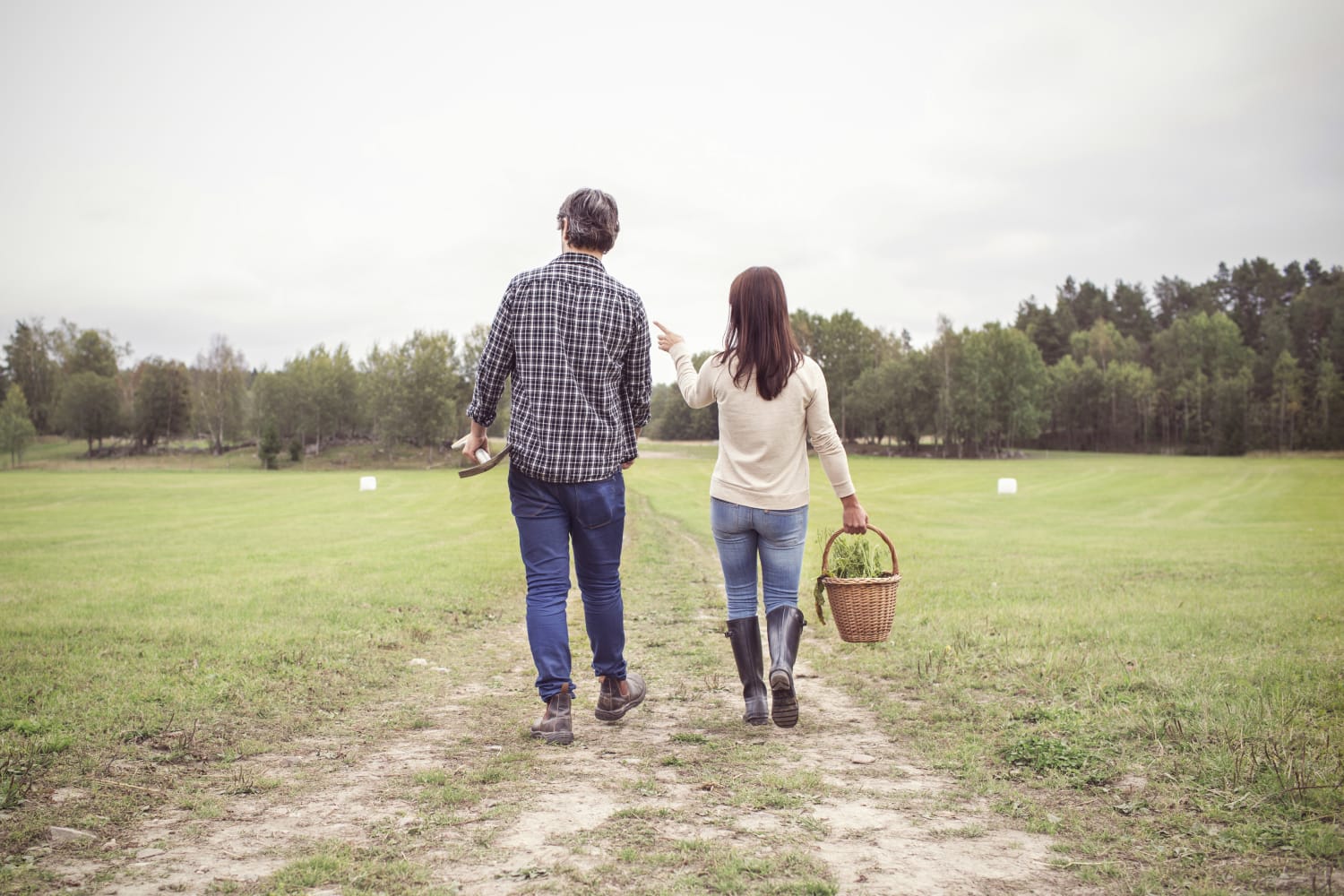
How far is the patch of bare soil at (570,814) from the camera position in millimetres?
2910

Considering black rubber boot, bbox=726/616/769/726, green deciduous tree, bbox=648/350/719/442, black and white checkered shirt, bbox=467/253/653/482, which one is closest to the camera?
black and white checkered shirt, bbox=467/253/653/482

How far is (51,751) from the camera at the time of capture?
14.0ft

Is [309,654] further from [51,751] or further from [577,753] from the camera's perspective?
[577,753]

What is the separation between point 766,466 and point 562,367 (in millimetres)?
1307

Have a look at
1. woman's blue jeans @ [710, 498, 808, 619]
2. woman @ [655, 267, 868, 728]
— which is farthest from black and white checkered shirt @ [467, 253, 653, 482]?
woman's blue jeans @ [710, 498, 808, 619]

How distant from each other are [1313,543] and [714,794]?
1825 centimetres

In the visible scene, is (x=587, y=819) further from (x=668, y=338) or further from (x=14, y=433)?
(x=14, y=433)

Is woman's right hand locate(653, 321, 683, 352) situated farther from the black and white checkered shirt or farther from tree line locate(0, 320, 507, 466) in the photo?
tree line locate(0, 320, 507, 466)

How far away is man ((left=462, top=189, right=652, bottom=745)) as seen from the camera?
463 cm

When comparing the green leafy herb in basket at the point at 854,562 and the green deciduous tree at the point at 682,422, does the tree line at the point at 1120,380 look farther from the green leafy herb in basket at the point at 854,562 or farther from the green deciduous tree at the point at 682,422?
the green leafy herb in basket at the point at 854,562

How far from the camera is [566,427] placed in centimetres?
464

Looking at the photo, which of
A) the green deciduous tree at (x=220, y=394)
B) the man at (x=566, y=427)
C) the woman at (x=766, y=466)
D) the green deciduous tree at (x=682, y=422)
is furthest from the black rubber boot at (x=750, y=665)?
the green deciduous tree at (x=682, y=422)

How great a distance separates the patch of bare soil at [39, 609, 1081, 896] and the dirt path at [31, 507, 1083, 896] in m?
0.01

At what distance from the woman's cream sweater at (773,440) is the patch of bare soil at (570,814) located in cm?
140
